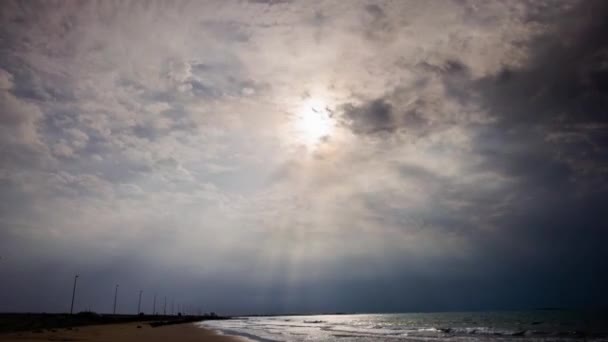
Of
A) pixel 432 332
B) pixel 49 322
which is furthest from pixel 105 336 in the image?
pixel 432 332

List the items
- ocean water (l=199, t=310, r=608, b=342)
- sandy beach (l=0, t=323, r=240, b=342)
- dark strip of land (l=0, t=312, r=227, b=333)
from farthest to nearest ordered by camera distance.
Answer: ocean water (l=199, t=310, r=608, b=342)
dark strip of land (l=0, t=312, r=227, b=333)
sandy beach (l=0, t=323, r=240, b=342)

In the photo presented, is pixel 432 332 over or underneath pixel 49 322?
underneath

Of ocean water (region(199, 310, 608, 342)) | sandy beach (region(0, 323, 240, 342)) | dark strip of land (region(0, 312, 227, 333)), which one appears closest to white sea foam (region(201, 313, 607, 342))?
ocean water (region(199, 310, 608, 342))

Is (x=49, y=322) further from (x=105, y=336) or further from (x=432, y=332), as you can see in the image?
(x=432, y=332)

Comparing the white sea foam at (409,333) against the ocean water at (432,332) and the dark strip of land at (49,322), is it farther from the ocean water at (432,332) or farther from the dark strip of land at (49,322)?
the dark strip of land at (49,322)

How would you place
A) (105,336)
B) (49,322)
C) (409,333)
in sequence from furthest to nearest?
(409,333) → (49,322) → (105,336)

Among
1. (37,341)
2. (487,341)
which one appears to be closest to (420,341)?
(487,341)

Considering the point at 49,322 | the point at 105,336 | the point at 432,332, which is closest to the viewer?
the point at 105,336

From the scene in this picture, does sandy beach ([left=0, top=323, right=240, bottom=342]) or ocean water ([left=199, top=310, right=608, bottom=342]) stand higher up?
sandy beach ([left=0, top=323, right=240, bottom=342])

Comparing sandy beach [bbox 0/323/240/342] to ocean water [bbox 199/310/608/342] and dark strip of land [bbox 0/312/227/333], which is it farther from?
ocean water [bbox 199/310/608/342]

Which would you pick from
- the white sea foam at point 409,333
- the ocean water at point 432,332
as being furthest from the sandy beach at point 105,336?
the ocean water at point 432,332

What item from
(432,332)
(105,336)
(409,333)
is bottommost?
(432,332)

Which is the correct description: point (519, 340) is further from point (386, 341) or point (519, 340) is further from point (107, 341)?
point (107, 341)

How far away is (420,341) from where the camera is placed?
49.4 m
